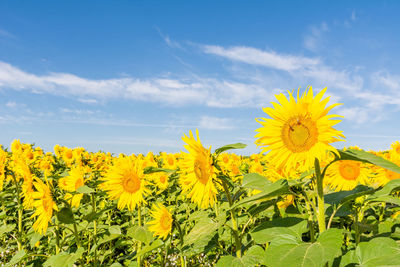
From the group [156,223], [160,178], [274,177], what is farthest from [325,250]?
[160,178]

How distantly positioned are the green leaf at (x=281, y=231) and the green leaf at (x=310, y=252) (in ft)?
0.39

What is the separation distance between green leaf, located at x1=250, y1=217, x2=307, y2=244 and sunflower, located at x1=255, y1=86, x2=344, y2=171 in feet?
1.23

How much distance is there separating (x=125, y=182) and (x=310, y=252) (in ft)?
8.20

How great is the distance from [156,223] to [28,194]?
1.79 m

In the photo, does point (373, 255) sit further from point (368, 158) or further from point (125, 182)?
point (125, 182)

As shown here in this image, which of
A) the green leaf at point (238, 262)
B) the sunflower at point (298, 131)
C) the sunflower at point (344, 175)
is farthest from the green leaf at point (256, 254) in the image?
the sunflower at point (344, 175)

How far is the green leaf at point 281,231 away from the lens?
179 cm

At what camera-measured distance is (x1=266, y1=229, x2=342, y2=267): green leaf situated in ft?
4.81

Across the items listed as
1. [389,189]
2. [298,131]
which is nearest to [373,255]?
[389,189]

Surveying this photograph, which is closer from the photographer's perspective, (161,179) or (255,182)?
(255,182)

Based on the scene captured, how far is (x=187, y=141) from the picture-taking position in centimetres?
229

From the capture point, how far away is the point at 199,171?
2344mm

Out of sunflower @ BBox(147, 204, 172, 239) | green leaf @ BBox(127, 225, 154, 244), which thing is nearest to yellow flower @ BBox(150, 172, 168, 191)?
green leaf @ BBox(127, 225, 154, 244)

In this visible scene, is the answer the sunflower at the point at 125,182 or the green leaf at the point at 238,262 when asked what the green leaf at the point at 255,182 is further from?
the sunflower at the point at 125,182
